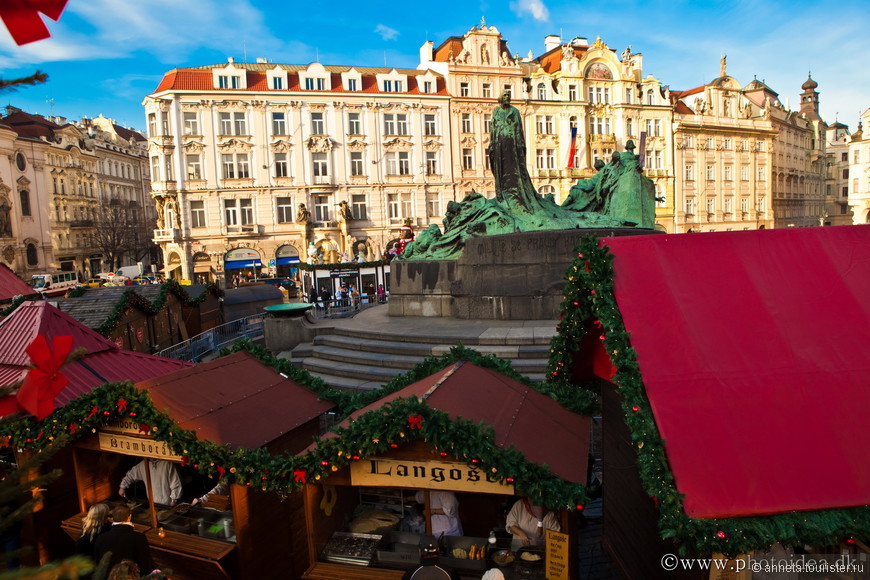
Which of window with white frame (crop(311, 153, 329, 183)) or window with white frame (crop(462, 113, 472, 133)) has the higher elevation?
window with white frame (crop(462, 113, 472, 133))

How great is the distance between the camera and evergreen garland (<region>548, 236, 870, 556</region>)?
3.42 meters

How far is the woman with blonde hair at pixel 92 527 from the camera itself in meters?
4.70

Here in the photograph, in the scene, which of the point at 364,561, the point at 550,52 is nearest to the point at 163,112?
the point at 550,52

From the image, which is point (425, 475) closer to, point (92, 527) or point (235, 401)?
point (235, 401)

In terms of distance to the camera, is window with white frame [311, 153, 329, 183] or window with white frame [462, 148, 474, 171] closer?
window with white frame [311, 153, 329, 183]

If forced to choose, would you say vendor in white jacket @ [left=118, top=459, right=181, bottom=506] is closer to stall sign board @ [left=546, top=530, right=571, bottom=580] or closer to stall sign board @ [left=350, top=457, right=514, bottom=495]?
stall sign board @ [left=350, top=457, right=514, bottom=495]

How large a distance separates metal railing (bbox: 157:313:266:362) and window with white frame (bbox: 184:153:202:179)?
23.8 meters

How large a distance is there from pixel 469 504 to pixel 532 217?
33.7ft

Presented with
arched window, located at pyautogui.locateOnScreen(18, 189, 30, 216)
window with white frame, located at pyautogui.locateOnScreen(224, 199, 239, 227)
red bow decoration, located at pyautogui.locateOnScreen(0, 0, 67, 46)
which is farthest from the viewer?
arched window, located at pyautogui.locateOnScreen(18, 189, 30, 216)

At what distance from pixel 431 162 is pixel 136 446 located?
133 ft

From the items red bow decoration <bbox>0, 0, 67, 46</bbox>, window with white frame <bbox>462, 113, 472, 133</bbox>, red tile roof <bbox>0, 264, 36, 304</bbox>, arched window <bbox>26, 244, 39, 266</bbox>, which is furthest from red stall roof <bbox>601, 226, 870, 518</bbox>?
arched window <bbox>26, 244, 39, 266</bbox>

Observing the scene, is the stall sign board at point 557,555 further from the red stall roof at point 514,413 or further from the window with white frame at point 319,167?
the window with white frame at point 319,167

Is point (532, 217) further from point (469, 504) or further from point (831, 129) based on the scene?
point (831, 129)

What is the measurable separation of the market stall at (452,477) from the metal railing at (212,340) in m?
9.35
